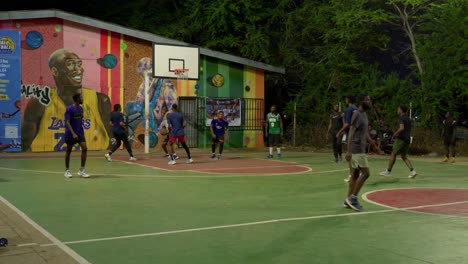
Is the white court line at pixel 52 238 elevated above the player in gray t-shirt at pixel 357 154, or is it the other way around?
the player in gray t-shirt at pixel 357 154

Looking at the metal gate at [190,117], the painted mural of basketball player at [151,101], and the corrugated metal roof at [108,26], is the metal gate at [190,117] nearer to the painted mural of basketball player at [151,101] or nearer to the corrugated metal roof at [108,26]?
the painted mural of basketball player at [151,101]

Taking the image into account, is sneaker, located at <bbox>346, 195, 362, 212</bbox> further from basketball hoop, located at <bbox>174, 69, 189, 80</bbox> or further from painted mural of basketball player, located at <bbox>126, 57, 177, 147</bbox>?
painted mural of basketball player, located at <bbox>126, 57, 177, 147</bbox>

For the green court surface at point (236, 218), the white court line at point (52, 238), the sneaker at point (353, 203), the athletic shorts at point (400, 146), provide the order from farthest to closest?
the athletic shorts at point (400, 146), the sneaker at point (353, 203), the green court surface at point (236, 218), the white court line at point (52, 238)

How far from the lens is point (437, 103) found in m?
23.6

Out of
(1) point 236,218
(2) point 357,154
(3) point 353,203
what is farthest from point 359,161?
(1) point 236,218

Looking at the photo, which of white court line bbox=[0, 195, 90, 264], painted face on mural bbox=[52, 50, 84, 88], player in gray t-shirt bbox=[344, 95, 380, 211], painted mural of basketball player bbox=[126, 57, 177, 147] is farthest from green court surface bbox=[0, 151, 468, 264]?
painted mural of basketball player bbox=[126, 57, 177, 147]

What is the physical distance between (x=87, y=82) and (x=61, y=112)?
1.72m

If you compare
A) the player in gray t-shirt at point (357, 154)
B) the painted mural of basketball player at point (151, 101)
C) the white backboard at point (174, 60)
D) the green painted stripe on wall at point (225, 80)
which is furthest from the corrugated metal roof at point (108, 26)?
the player in gray t-shirt at point (357, 154)

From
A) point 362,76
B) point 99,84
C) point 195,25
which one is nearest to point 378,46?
point 362,76

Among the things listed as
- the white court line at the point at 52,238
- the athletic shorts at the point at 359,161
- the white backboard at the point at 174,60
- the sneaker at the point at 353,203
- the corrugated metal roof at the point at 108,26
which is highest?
the corrugated metal roof at the point at 108,26

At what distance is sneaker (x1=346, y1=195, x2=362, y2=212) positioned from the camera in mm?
9392

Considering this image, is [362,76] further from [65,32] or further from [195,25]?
[65,32]

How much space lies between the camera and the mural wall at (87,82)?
22.9 meters

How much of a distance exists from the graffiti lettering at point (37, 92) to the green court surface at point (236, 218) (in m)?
8.83
